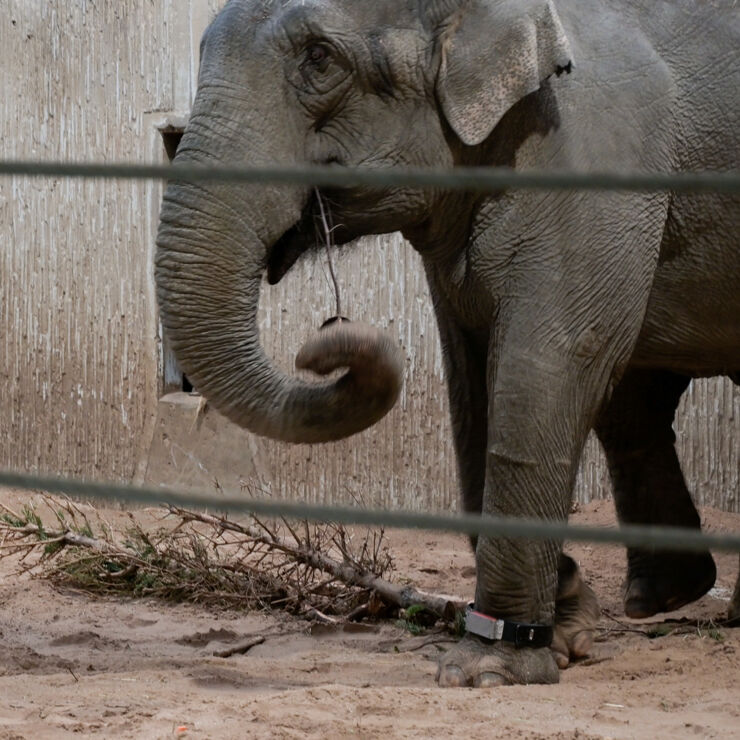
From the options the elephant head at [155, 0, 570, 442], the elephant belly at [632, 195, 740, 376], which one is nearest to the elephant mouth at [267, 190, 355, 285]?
the elephant head at [155, 0, 570, 442]

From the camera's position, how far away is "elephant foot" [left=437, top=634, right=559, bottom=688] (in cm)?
428

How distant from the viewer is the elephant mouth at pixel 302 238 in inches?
172

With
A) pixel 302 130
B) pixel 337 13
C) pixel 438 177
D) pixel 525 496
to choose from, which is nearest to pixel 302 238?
pixel 302 130

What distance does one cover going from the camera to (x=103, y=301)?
866 centimetres

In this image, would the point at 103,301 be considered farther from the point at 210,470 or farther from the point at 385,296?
the point at 385,296

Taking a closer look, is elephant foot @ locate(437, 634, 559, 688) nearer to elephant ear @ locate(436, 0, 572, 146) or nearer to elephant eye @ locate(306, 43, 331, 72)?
elephant ear @ locate(436, 0, 572, 146)

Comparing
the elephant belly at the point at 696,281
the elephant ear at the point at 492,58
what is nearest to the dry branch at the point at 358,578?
the elephant belly at the point at 696,281

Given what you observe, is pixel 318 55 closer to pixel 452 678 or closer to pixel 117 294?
pixel 452 678

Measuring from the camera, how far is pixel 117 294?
28.3 ft

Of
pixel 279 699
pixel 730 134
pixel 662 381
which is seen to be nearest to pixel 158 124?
pixel 662 381

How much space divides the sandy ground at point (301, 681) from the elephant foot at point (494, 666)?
0.09m

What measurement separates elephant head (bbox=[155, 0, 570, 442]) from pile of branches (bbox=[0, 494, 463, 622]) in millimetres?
1428

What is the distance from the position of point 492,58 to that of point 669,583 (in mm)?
2343

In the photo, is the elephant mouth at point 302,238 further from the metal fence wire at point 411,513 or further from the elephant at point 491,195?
the metal fence wire at point 411,513
